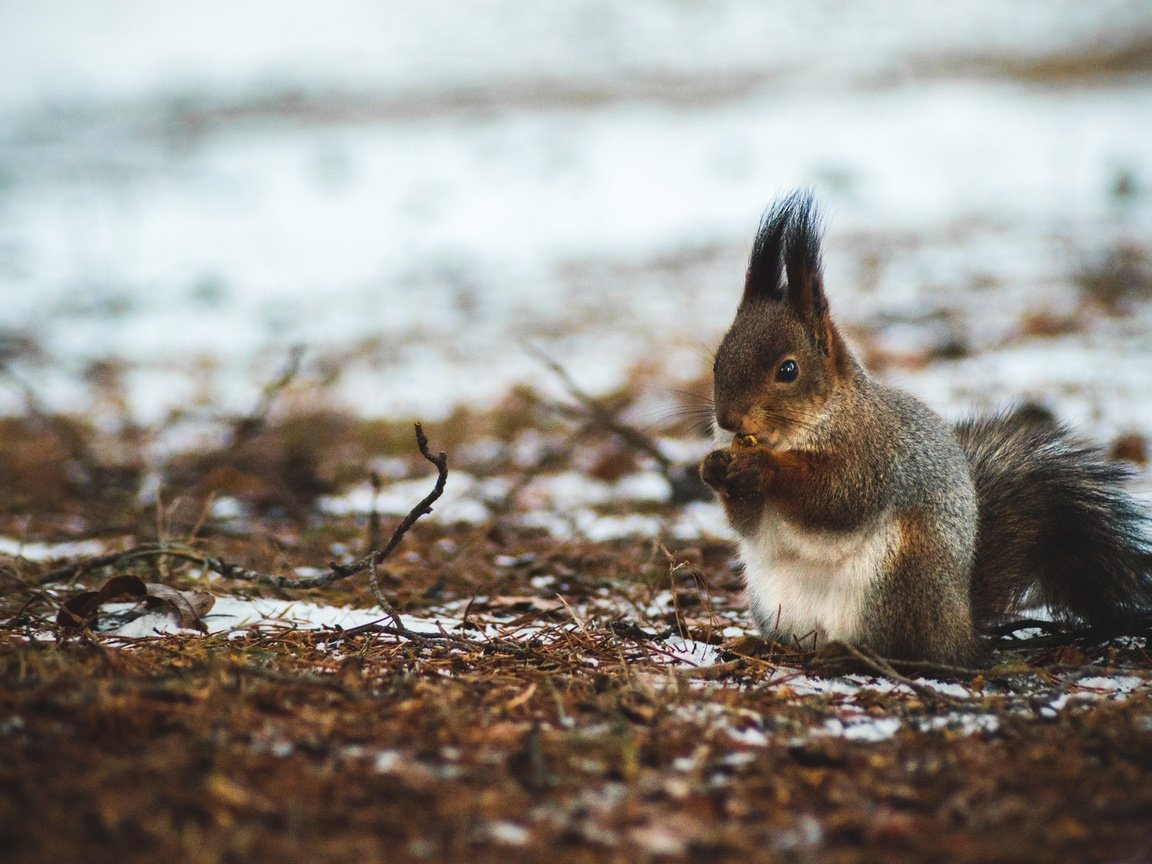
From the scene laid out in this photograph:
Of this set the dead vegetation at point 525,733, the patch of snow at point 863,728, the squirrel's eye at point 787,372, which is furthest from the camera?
the squirrel's eye at point 787,372

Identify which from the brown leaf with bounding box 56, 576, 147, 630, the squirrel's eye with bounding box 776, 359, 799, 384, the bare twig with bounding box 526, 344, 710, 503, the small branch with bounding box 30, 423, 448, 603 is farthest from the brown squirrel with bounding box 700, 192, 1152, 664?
the brown leaf with bounding box 56, 576, 147, 630

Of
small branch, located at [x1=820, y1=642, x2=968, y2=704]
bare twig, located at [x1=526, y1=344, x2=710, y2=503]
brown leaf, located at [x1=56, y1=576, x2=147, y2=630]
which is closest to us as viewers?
small branch, located at [x1=820, y1=642, x2=968, y2=704]

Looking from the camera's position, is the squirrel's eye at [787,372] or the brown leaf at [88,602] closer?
the brown leaf at [88,602]

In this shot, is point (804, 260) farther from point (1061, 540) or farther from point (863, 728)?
point (863, 728)

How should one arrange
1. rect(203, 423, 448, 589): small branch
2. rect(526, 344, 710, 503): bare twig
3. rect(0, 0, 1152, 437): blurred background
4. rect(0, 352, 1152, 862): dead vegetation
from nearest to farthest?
rect(0, 352, 1152, 862): dead vegetation
rect(203, 423, 448, 589): small branch
rect(526, 344, 710, 503): bare twig
rect(0, 0, 1152, 437): blurred background

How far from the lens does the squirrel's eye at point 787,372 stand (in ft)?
7.06

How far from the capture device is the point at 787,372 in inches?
84.7

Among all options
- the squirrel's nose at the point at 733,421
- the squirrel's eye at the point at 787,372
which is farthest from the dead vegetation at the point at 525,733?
the squirrel's eye at the point at 787,372

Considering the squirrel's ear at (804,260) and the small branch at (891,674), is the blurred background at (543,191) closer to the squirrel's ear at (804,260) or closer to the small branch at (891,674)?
the squirrel's ear at (804,260)

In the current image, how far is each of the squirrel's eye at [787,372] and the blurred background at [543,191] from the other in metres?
1.85

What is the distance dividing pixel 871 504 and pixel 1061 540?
0.46 m

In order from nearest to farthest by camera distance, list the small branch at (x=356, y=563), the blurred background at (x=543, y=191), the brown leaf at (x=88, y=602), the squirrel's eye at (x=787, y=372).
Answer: the small branch at (x=356, y=563)
the brown leaf at (x=88, y=602)
the squirrel's eye at (x=787, y=372)
the blurred background at (x=543, y=191)

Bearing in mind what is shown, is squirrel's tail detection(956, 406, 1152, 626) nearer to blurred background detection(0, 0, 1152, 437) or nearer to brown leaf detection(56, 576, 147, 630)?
brown leaf detection(56, 576, 147, 630)

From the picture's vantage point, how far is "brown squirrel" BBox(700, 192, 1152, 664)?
6.62 feet
